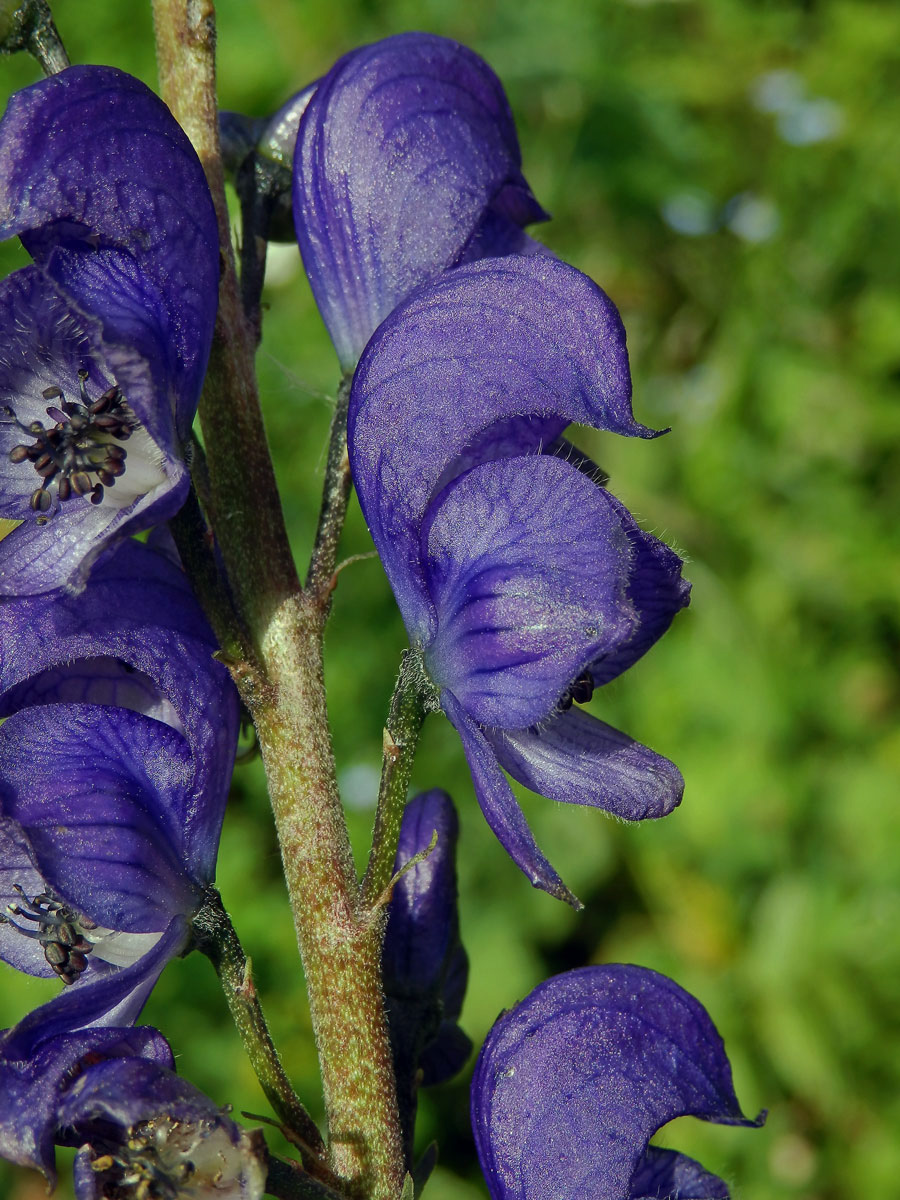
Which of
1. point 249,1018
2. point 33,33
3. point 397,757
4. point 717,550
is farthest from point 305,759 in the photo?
point 717,550

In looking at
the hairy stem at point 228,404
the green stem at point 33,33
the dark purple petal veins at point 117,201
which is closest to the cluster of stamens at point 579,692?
the hairy stem at point 228,404

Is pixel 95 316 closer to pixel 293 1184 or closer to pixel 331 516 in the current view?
pixel 331 516

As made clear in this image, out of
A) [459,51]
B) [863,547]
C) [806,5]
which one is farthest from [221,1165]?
[806,5]

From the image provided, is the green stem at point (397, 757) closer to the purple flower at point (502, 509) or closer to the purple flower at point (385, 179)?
the purple flower at point (502, 509)

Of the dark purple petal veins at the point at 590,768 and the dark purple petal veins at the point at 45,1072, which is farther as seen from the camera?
the dark purple petal veins at the point at 590,768

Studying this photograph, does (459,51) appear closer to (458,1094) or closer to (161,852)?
(161,852)

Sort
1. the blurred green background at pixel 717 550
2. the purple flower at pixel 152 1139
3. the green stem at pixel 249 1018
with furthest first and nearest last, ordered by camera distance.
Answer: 1. the blurred green background at pixel 717 550
2. the green stem at pixel 249 1018
3. the purple flower at pixel 152 1139

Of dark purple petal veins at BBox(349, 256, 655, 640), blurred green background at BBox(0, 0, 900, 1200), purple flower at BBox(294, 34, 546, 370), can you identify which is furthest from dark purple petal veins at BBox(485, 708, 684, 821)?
blurred green background at BBox(0, 0, 900, 1200)
